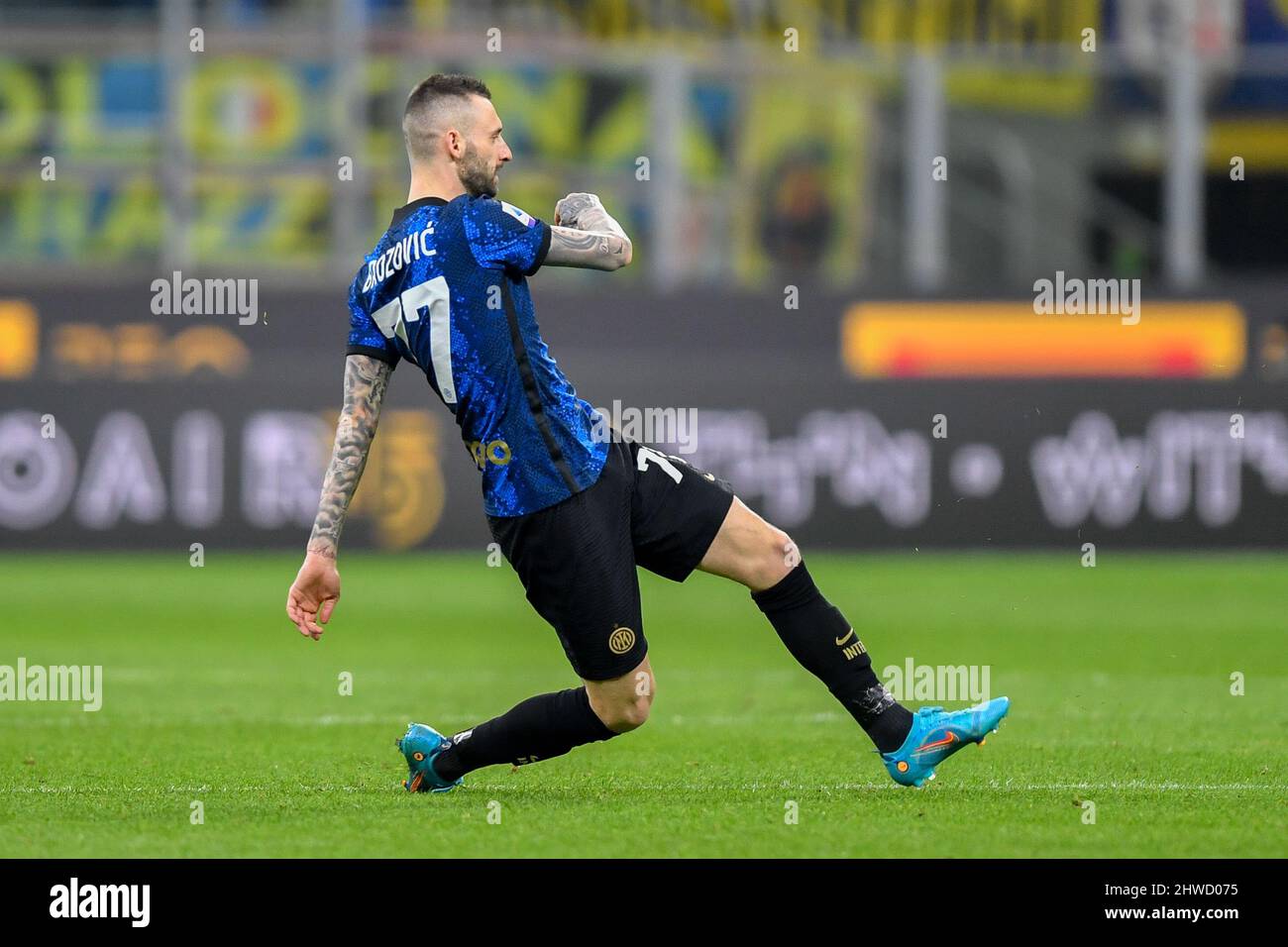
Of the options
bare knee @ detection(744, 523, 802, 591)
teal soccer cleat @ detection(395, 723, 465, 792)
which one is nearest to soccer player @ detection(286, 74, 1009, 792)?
bare knee @ detection(744, 523, 802, 591)

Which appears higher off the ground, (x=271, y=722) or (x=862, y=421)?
(x=862, y=421)

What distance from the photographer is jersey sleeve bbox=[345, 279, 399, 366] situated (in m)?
6.37

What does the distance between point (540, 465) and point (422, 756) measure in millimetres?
1085

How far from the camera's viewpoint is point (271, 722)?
8.73m

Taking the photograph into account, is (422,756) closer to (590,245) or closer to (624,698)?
(624,698)

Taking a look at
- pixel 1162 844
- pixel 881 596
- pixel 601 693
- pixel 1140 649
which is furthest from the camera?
pixel 881 596

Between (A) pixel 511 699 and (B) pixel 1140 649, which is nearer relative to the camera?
(A) pixel 511 699

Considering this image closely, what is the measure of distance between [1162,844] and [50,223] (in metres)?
14.7

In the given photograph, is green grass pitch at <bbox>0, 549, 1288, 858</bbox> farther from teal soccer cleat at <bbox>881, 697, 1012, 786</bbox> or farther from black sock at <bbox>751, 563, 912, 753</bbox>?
black sock at <bbox>751, 563, 912, 753</bbox>

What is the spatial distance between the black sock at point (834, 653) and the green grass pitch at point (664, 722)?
24 centimetres

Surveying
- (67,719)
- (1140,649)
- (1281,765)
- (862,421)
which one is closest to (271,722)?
(67,719)

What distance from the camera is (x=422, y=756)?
22.2 feet

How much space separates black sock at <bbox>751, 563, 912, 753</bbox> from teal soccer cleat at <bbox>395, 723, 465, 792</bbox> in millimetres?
1102

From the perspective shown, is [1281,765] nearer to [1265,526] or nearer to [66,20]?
[1265,526]
